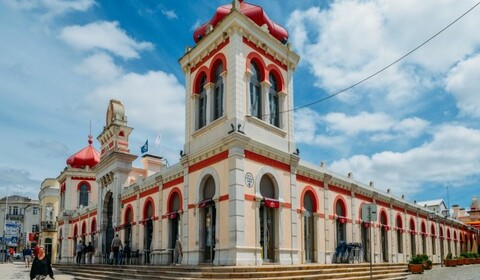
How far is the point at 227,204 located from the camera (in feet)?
53.4

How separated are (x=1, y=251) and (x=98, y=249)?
915 inches

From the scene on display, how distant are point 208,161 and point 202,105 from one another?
307cm

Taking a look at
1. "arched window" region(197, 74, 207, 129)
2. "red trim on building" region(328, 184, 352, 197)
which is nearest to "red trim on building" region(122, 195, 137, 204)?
"arched window" region(197, 74, 207, 129)

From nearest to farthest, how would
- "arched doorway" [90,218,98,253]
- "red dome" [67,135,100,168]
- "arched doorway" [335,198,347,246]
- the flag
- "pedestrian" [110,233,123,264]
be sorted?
"arched doorway" [335,198,347,246], "pedestrian" [110,233,123,264], the flag, "arched doorway" [90,218,98,253], "red dome" [67,135,100,168]

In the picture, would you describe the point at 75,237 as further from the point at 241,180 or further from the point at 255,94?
the point at 241,180

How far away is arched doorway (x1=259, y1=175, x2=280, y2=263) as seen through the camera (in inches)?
679

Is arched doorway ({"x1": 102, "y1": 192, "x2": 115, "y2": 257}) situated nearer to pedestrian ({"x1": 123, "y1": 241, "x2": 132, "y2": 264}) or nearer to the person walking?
the person walking

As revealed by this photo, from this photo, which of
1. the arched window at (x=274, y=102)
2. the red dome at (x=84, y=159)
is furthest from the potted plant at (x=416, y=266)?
the red dome at (x=84, y=159)

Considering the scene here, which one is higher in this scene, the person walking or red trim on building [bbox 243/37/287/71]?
red trim on building [bbox 243/37/287/71]

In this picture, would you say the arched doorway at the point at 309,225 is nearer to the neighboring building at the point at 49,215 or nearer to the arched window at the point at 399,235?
the arched window at the point at 399,235

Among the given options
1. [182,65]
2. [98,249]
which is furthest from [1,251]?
[182,65]

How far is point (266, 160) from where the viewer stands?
58.3 ft

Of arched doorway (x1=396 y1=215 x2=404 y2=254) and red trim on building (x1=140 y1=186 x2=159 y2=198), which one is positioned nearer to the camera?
red trim on building (x1=140 y1=186 x2=159 y2=198)

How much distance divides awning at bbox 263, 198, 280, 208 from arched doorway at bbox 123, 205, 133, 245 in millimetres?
11567
